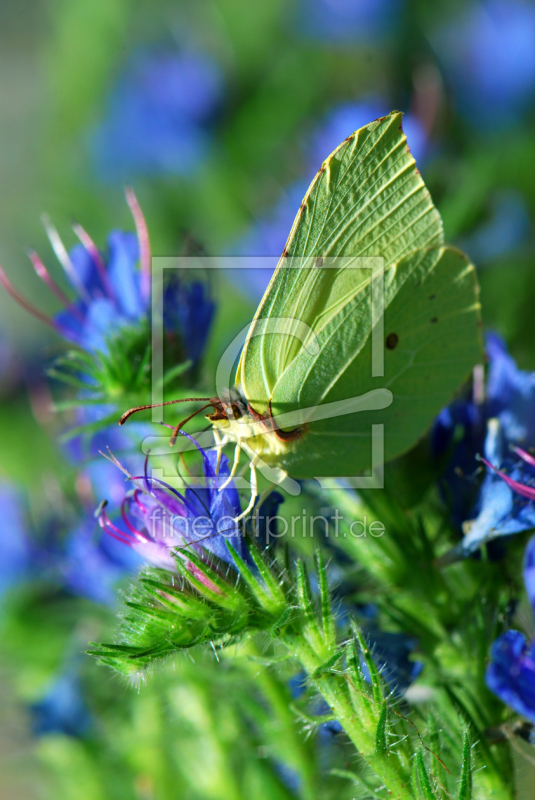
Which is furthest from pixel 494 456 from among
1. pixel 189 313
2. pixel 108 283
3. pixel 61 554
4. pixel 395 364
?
pixel 61 554

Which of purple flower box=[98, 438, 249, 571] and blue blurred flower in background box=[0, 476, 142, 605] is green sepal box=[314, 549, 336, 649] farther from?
blue blurred flower in background box=[0, 476, 142, 605]

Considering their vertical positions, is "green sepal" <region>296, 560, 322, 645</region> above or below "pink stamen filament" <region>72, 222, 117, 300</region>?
below

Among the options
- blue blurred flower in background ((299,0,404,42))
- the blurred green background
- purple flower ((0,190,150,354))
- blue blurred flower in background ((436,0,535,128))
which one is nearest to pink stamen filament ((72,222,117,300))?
purple flower ((0,190,150,354))

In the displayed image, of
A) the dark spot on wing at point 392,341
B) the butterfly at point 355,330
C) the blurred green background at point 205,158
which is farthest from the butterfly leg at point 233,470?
the blurred green background at point 205,158

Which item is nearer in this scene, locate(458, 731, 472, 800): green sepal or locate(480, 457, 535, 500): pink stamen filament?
locate(458, 731, 472, 800): green sepal

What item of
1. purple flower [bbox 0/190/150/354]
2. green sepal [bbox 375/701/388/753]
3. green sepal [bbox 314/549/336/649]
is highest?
purple flower [bbox 0/190/150/354]

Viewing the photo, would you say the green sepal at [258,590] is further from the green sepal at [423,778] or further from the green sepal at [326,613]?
the green sepal at [423,778]

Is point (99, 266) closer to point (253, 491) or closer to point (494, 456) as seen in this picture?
point (253, 491)
